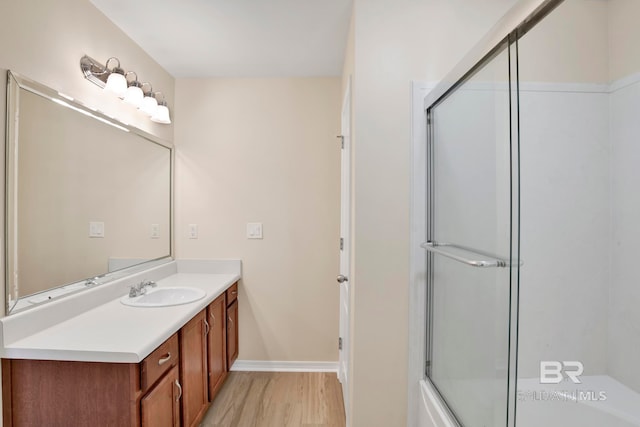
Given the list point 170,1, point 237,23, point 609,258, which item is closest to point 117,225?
point 170,1

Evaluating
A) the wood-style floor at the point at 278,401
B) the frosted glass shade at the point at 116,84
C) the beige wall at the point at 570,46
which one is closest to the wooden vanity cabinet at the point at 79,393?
the wood-style floor at the point at 278,401

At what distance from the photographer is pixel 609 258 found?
1.47 meters

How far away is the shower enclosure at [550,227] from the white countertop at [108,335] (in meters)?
1.27

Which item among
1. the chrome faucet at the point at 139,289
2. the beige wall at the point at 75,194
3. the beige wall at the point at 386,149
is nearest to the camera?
the beige wall at the point at 75,194

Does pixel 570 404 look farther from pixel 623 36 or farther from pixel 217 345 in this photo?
pixel 217 345

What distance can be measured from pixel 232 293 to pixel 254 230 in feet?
1.73

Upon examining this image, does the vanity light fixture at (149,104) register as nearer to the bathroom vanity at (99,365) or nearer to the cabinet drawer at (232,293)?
the bathroom vanity at (99,365)

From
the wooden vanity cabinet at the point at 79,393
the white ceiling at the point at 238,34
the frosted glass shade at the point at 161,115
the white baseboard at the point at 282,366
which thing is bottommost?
the white baseboard at the point at 282,366

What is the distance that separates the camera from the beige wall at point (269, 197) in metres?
2.45

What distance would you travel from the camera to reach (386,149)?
149cm

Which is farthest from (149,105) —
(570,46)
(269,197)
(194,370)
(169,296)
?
(570,46)

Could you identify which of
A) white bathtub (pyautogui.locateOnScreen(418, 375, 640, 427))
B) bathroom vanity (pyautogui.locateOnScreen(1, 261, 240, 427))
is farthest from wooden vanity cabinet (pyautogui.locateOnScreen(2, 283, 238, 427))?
white bathtub (pyautogui.locateOnScreen(418, 375, 640, 427))

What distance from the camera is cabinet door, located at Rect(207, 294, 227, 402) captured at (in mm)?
1917

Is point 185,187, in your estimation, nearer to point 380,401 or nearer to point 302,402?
point 302,402
